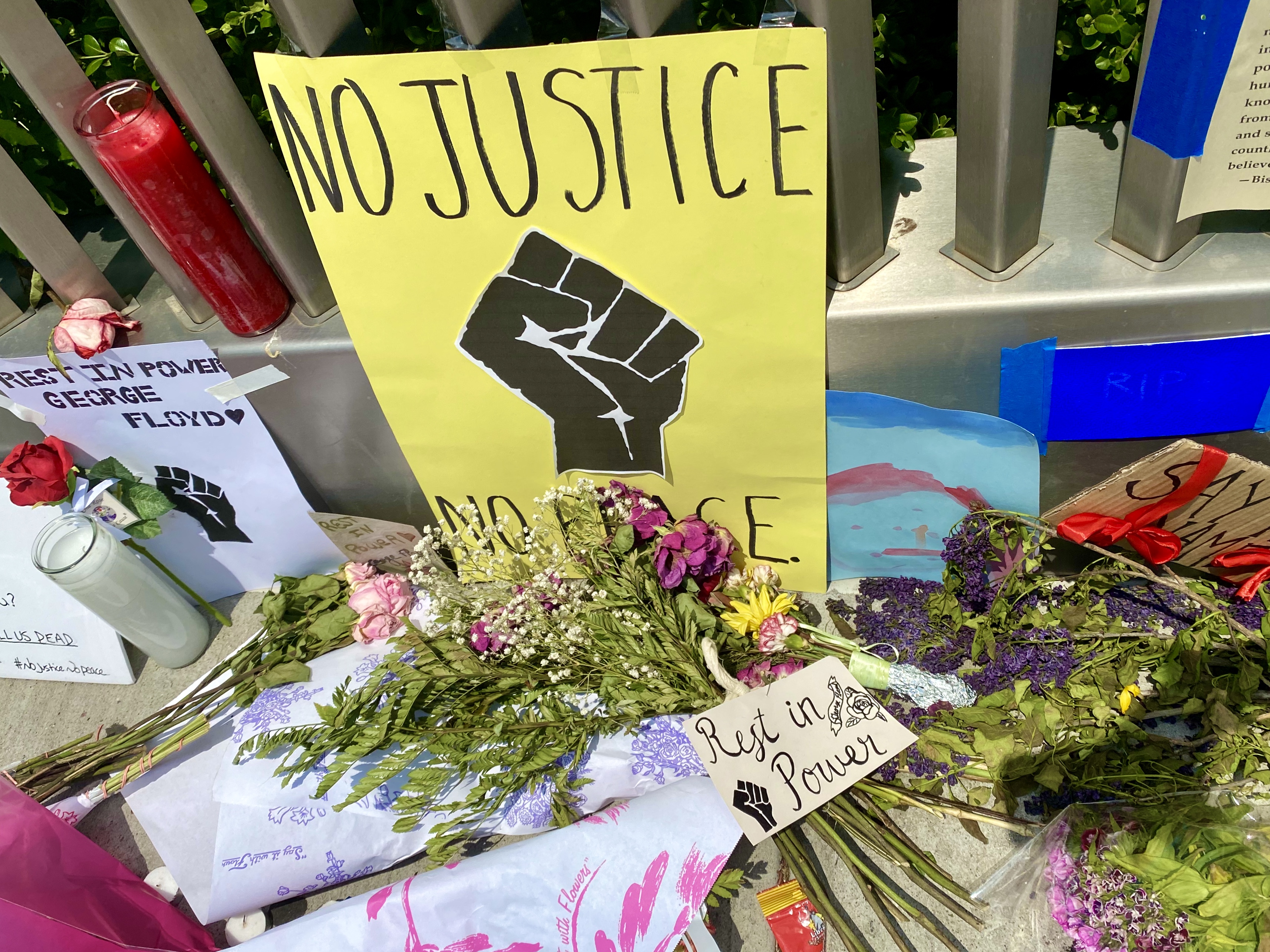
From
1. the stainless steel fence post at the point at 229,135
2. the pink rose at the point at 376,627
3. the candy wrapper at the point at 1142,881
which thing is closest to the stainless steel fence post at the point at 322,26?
the stainless steel fence post at the point at 229,135

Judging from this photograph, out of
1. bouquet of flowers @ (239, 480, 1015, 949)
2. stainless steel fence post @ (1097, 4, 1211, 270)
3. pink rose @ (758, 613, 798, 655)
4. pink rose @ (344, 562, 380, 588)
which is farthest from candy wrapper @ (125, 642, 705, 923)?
stainless steel fence post @ (1097, 4, 1211, 270)

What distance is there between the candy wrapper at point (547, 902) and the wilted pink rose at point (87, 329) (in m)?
0.75

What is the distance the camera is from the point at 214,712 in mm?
1239

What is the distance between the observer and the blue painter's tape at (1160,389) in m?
0.89

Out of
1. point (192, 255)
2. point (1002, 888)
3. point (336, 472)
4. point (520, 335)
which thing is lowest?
point (1002, 888)

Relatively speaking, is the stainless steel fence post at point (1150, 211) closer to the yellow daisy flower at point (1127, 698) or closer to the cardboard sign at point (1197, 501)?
the cardboard sign at point (1197, 501)

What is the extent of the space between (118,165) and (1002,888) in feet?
4.13

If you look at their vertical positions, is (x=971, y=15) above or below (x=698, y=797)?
above

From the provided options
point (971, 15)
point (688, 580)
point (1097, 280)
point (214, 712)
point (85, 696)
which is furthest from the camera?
point (85, 696)

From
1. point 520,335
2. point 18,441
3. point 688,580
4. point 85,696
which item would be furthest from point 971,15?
point 85,696

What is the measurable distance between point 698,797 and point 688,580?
0.91 ft

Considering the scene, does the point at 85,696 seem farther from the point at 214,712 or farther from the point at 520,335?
the point at 520,335

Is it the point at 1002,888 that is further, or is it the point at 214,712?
the point at 214,712

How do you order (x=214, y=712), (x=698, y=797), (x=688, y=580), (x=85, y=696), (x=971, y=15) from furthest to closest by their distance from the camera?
(x=85, y=696), (x=214, y=712), (x=688, y=580), (x=698, y=797), (x=971, y=15)
